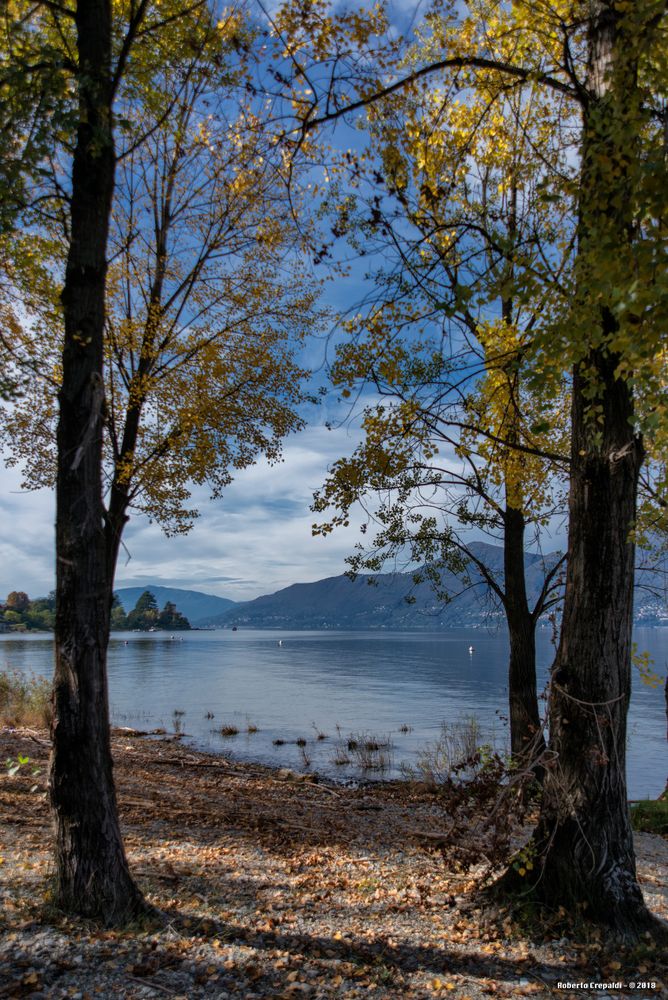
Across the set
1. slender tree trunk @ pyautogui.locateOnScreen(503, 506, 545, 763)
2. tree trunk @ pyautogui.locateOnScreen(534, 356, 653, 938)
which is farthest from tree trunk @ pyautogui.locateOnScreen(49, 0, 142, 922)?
slender tree trunk @ pyautogui.locateOnScreen(503, 506, 545, 763)

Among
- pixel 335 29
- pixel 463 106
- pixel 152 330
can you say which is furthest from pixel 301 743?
pixel 335 29

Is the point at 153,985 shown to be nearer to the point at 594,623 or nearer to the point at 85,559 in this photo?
the point at 85,559

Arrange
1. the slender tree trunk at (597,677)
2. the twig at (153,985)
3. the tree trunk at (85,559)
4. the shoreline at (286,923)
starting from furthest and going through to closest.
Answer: the slender tree trunk at (597,677) < the tree trunk at (85,559) < the shoreline at (286,923) < the twig at (153,985)

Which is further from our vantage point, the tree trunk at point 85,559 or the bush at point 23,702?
the bush at point 23,702

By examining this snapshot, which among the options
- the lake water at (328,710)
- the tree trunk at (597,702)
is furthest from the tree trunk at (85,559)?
the lake water at (328,710)

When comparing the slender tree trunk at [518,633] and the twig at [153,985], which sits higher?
the slender tree trunk at [518,633]

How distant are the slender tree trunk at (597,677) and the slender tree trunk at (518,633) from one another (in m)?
5.34

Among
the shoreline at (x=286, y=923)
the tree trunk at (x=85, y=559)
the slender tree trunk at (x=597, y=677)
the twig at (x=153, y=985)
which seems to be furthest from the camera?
the slender tree trunk at (x=597, y=677)

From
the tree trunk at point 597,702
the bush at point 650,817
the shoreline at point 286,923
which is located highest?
the tree trunk at point 597,702

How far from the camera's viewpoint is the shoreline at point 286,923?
433cm

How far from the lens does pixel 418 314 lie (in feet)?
21.8

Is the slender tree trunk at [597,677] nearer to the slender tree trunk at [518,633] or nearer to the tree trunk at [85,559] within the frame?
the tree trunk at [85,559]

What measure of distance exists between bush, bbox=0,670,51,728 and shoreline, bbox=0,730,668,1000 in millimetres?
10261

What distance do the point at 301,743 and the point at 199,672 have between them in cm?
4598
